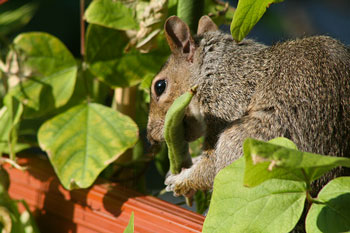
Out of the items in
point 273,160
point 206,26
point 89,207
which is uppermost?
point 273,160

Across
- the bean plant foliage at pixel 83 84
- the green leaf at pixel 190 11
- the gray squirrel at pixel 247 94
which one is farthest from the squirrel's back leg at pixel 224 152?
the green leaf at pixel 190 11

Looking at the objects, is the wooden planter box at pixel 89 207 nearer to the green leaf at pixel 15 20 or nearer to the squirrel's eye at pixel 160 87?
the squirrel's eye at pixel 160 87

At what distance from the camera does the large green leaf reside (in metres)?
1.47

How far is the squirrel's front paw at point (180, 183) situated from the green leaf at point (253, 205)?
0.51 meters

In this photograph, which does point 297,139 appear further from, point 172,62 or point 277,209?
point 172,62

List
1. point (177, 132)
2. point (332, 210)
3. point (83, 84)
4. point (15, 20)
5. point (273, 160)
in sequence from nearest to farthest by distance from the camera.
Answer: point (273, 160)
point (332, 210)
point (177, 132)
point (83, 84)
point (15, 20)

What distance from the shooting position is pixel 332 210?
75 cm

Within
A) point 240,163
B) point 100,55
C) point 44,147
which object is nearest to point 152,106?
point 100,55

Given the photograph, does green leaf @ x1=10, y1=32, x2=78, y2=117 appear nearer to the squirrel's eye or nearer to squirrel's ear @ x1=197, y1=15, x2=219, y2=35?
the squirrel's eye

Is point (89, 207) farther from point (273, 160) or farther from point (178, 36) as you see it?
point (273, 160)

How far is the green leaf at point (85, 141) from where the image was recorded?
1297mm

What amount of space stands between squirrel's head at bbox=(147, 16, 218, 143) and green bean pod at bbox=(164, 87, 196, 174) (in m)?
0.16

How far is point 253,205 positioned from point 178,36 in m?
0.71

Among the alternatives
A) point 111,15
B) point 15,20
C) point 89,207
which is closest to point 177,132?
point 89,207
